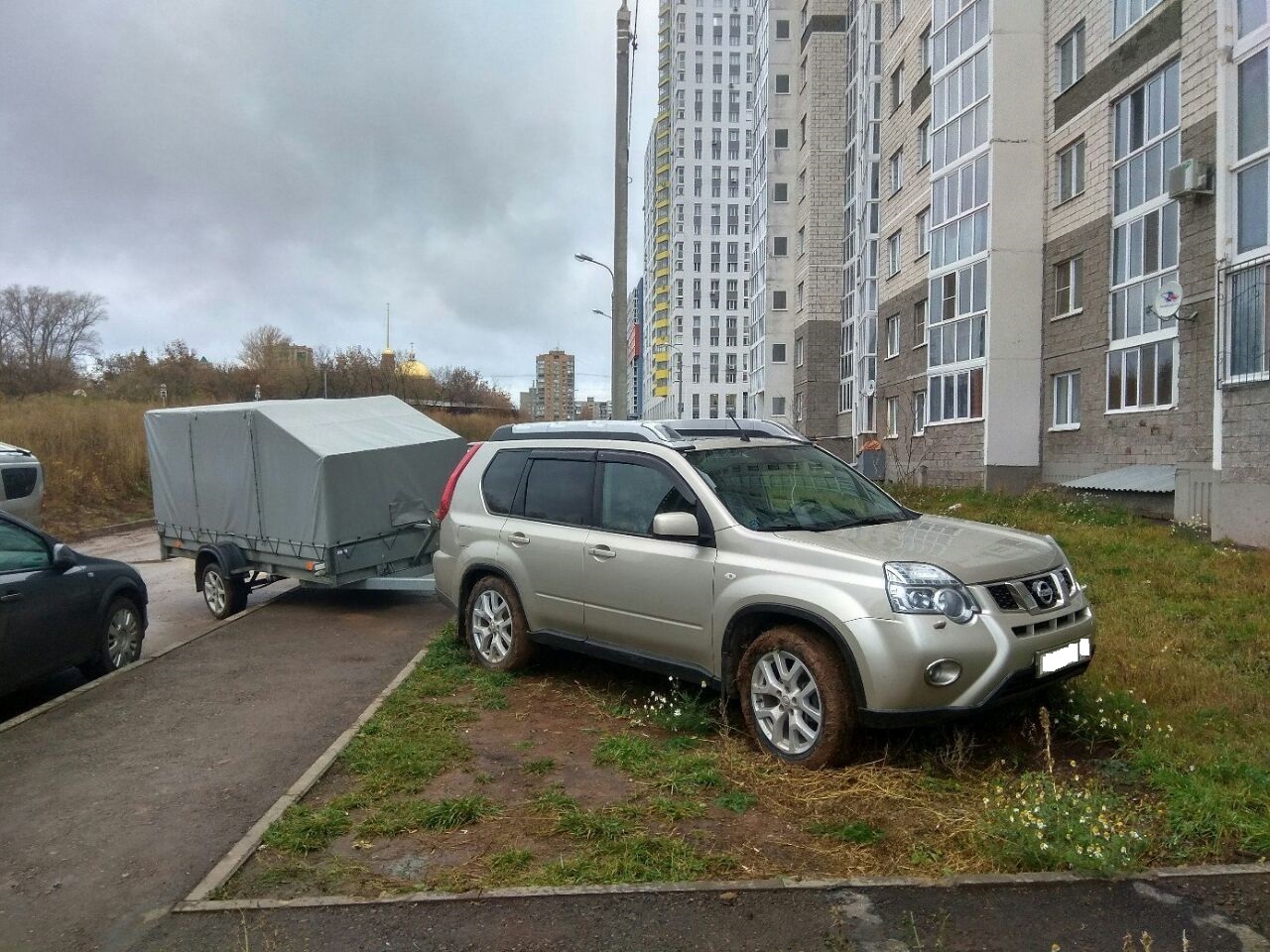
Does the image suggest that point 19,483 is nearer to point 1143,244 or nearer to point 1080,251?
point 1143,244

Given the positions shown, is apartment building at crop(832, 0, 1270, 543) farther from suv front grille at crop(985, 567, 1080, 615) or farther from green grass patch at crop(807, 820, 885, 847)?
green grass patch at crop(807, 820, 885, 847)

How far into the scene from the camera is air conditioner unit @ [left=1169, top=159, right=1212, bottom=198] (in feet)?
47.5

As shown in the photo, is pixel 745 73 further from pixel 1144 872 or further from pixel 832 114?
pixel 1144 872

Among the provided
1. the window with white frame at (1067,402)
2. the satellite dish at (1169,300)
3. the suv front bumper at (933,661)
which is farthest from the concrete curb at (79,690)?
the window with white frame at (1067,402)

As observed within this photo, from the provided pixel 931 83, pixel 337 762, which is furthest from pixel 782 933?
pixel 931 83

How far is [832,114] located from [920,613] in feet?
156

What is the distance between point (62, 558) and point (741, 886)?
6.19 m

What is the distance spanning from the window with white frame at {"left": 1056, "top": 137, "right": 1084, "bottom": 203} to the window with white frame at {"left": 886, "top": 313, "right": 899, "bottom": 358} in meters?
8.70

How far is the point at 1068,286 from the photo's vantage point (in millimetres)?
21516

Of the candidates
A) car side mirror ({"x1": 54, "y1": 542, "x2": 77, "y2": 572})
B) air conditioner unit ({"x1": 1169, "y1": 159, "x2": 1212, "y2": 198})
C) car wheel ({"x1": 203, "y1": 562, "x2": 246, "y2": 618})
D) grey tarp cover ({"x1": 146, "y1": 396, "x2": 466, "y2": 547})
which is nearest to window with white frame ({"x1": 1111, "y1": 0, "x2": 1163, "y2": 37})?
air conditioner unit ({"x1": 1169, "y1": 159, "x2": 1212, "y2": 198})

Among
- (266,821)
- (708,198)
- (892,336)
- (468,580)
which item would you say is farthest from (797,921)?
(708,198)

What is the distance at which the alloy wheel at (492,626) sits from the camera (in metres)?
7.04

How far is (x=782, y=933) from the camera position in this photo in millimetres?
3242

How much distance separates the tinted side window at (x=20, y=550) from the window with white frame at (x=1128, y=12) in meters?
20.0
